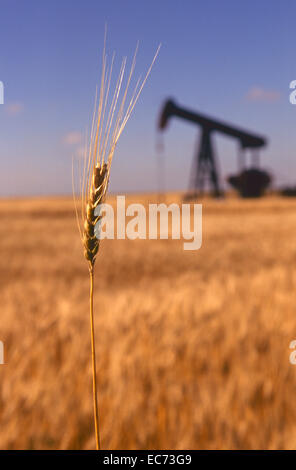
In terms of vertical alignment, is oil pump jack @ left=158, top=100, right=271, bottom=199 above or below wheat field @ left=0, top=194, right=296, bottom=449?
above

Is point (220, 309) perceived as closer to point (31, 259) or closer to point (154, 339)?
point (154, 339)

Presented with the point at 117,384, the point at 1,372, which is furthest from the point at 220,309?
the point at 1,372

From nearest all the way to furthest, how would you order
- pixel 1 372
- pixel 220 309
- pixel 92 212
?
pixel 92 212 < pixel 1 372 < pixel 220 309

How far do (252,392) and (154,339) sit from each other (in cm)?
74

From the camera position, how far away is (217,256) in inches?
369
